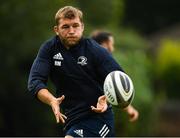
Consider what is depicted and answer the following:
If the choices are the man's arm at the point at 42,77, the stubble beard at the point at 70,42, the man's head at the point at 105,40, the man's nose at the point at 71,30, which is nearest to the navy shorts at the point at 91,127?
the man's arm at the point at 42,77

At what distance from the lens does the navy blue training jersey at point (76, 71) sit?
10.9m

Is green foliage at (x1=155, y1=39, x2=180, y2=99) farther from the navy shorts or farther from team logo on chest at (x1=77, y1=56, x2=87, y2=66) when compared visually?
team logo on chest at (x1=77, y1=56, x2=87, y2=66)

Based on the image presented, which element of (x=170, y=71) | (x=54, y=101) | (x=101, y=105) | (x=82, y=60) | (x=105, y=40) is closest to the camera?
(x=54, y=101)

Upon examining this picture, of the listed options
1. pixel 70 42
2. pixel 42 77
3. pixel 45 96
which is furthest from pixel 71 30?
pixel 45 96

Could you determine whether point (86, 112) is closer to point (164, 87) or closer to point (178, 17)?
point (164, 87)

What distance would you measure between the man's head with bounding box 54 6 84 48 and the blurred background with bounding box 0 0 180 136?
15977mm

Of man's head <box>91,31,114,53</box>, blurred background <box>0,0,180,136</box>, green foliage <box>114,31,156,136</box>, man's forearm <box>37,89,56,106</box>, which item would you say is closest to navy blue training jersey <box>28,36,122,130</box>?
man's forearm <box>37,89,56,106</box>

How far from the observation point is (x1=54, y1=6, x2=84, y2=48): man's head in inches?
427

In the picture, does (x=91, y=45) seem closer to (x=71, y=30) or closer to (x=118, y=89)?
(x=71, y=30)

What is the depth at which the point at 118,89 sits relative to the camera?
410 inches

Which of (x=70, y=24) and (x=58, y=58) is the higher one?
(x=70, y=24)

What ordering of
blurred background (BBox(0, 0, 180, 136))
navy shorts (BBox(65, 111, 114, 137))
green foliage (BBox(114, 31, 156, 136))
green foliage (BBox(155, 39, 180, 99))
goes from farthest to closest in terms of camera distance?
1. green foliage (BBox(155, 39, 180, 99))
2. blurred background (BBox(0, 0, 180, 136))
3. green foliage (BBox(114, 31, 156, 136))
4. navy shorts (BBox(65, 111, 114, 137))

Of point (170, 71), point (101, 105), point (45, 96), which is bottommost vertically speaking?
point (170, 71)

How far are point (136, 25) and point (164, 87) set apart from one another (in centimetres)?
1567
